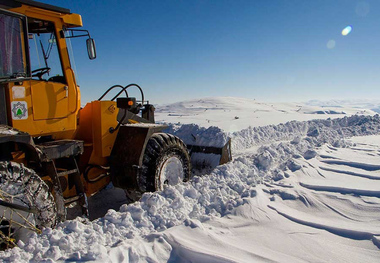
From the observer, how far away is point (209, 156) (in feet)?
22.2

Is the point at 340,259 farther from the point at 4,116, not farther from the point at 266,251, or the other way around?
the point at 4,116

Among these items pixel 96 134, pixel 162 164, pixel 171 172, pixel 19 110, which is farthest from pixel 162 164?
pixel 19 110

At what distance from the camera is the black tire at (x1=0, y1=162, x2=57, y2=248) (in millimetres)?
2545

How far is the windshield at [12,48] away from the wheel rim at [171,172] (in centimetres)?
234

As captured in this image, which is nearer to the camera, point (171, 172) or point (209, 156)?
point (171, 172)

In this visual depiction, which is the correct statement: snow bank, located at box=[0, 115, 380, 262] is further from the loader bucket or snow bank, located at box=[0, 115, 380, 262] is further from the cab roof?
the cab roof

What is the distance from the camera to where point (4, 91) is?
2914 mm

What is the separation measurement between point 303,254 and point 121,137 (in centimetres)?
293

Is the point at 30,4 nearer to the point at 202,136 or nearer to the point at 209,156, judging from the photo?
the point at 209,156

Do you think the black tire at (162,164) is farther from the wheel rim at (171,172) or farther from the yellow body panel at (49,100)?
the yellow body panel at (49,100)

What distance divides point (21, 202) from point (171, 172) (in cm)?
242

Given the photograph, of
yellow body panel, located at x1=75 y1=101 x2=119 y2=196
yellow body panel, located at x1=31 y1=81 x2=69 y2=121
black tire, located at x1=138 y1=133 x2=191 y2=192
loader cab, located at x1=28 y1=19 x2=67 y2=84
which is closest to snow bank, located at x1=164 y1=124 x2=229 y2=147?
black tire, located at x1=138 y1=133 x2=191 y2=192

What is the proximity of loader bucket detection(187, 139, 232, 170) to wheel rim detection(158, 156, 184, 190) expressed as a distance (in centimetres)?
181

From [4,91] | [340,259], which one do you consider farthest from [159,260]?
[4,91]
